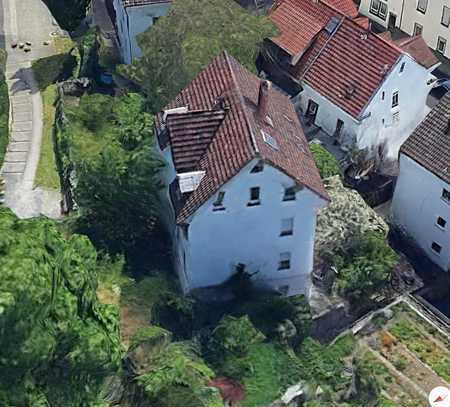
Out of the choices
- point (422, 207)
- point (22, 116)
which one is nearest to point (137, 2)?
point (22, 116)

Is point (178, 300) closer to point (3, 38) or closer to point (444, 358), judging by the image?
point (444, 358)

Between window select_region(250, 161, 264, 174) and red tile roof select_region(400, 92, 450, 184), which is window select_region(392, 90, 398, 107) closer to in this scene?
red tile roof select_region(400, 92, 450, 184)

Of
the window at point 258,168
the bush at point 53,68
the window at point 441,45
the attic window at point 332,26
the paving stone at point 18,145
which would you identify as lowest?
the paving stone at point 18,145

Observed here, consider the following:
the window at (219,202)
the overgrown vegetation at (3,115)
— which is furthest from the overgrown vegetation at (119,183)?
the window at (219,202)

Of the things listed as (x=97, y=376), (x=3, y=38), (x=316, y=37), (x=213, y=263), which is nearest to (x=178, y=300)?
(x=213, y=263)

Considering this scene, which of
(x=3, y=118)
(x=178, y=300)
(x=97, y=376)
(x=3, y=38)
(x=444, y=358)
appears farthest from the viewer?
(x=3, y=38)

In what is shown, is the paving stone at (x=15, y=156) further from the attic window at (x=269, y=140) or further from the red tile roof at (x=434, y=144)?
the red tile roof at (x=434, y=144)

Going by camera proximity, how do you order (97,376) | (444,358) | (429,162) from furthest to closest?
1. (429,162)
2. (444,358)
3. (97,376)
